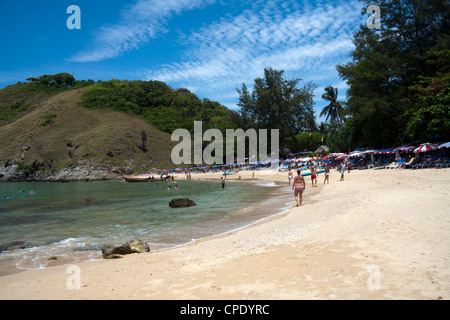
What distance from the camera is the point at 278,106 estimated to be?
60.4m

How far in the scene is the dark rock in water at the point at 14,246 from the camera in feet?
29.7

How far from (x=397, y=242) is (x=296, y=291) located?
2.97 m

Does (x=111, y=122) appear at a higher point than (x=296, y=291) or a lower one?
higher

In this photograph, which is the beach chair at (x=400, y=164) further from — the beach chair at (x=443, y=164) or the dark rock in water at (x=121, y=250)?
the dark rock in water at (x=121, y=250)

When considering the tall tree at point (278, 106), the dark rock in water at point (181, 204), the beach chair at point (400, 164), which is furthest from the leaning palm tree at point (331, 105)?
the dark rock in water at point (181, 204)

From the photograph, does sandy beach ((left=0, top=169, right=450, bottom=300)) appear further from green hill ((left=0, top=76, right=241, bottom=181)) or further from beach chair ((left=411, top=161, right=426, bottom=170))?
green hill ((left=0, top=76, right=241, bottom=181))

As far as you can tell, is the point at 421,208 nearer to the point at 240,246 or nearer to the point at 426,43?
the point at 240,246

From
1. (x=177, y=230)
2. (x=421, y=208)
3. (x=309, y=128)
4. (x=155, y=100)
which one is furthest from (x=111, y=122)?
(x=421, y=208)

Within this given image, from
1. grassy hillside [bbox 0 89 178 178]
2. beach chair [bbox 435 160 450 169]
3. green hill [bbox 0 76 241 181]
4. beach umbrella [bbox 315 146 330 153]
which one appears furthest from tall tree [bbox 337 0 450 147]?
grassy hillside [bbox 0 89 178 178]

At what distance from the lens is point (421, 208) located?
25.3 feet

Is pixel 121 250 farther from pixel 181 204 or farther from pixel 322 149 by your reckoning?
pixel 322 149

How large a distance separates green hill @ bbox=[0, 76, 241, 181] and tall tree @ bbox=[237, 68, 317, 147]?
20.5ft
